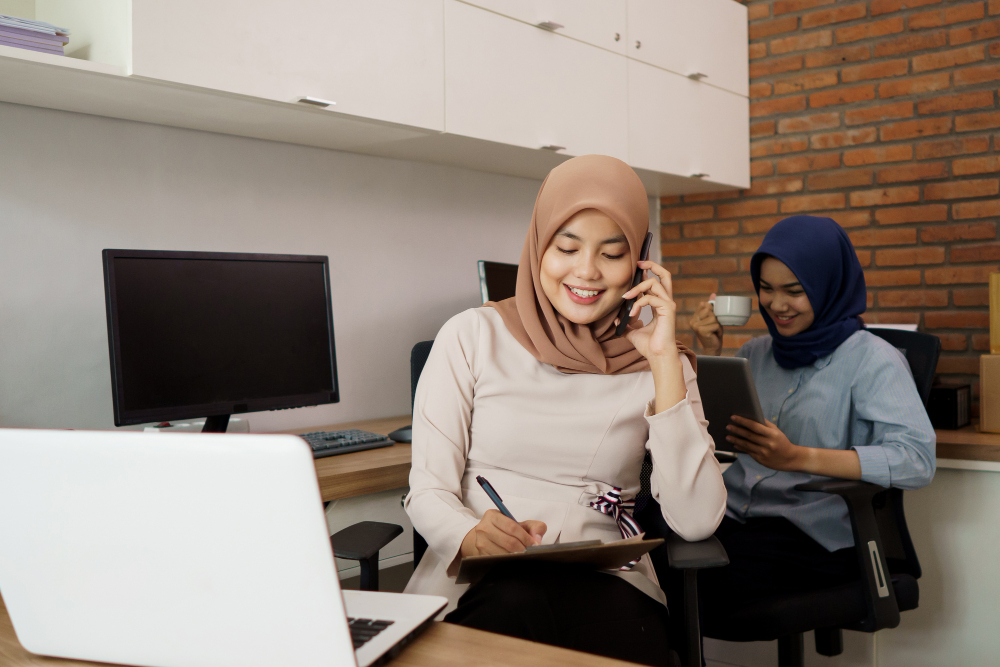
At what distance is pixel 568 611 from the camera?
3.70 ft

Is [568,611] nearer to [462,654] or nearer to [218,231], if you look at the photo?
[462,654]

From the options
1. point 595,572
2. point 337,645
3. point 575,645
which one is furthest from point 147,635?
point 595,572

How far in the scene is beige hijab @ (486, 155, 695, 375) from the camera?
1434mm

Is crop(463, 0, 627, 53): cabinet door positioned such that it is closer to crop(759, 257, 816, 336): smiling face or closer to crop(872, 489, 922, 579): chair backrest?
crop(759, 257, 816, 336): smiling face

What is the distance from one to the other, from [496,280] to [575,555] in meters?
→ 1.69

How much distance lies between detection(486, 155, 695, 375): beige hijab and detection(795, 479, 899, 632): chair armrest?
51 cm

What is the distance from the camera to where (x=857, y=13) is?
306cm

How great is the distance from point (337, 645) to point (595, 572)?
2.22 ft

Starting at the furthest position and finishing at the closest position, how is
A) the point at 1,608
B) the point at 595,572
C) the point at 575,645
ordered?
the point at 595,572 → the point at 575,645 → the point at 1,608

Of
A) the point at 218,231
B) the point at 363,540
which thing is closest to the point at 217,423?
the point at 218,231

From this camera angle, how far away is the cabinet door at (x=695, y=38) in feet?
9.30

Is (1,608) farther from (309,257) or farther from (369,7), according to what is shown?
(369,7)

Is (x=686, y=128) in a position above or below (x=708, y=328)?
above

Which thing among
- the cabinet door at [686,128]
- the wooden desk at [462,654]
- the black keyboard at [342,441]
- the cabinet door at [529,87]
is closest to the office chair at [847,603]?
the black keyboard at [342,441]
